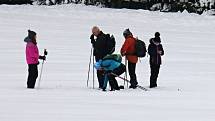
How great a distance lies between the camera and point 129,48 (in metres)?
14.6

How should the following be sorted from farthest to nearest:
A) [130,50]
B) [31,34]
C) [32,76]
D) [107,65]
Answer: [130,50] → [32,76] → [31,34] → [107,65]

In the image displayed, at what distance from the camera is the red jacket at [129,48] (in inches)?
569

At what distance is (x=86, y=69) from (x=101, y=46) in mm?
4689

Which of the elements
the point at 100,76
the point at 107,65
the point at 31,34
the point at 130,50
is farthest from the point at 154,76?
the point at 31,34

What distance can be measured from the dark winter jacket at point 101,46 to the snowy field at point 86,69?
0.88 meters

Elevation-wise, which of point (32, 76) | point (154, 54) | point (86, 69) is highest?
point (154, 54)

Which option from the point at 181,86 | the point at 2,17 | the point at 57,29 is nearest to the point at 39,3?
the point at 2,17

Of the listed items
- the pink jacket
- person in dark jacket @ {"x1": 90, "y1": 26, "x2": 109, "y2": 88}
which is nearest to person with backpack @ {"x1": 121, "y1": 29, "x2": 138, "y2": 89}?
person in dark jacket @ {"x1": 90, "y1": 26, "x2": 109, "y2": 88}

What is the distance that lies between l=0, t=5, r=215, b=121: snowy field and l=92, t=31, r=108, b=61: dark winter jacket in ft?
2.90

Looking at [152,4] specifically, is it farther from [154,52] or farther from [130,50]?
[130,50]

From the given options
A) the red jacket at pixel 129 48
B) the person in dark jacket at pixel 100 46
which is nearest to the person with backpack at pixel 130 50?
the red jacket at pixel 129 48

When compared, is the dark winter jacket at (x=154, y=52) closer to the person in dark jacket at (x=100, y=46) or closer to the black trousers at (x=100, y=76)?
the person in dark jacket at (x=100, y=46)

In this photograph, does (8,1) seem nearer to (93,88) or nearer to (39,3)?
(39,3)

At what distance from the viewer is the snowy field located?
36.8 feet
